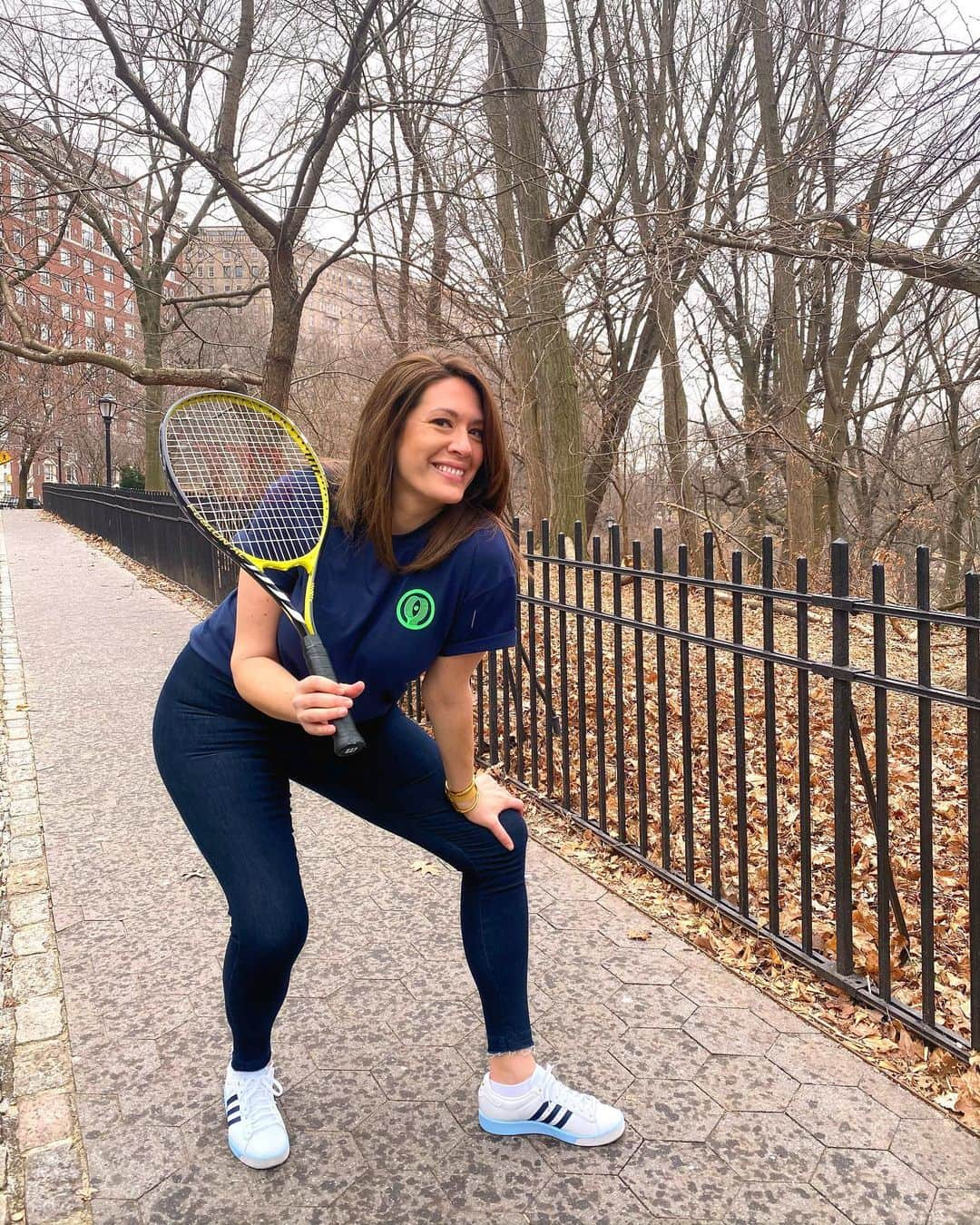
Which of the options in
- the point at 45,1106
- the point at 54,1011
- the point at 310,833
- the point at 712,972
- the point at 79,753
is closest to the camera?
the point at 45,1106

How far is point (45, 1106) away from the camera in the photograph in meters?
2.47

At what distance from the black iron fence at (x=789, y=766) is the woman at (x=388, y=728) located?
4.11ft

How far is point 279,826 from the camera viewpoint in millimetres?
2162

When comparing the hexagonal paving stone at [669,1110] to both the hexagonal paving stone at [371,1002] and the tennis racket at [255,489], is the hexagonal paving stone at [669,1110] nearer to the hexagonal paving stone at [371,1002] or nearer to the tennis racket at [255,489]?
the hexagonal paving stone at [371,1002]

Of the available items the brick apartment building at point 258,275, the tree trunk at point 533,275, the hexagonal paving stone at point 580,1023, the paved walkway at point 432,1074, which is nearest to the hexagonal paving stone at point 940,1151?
the paved walkway at point 432,1074

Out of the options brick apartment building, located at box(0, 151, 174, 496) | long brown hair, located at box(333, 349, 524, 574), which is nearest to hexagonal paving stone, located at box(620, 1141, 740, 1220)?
long brown hair, located at box(333, 349, 524, 574)

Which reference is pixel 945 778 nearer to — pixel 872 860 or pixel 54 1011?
pixel 872 860

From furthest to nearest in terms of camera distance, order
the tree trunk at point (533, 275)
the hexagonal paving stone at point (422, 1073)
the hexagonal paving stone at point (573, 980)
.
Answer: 1. the tree trunk at point (533, 275)
2. the hexagonal paving stone at point (573, 980)
3. the hexagonal paving stone at point (422, 1073)

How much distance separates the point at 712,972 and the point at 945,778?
341 cm

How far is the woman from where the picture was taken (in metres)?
2.10

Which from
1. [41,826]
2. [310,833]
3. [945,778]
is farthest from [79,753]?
[945,778]

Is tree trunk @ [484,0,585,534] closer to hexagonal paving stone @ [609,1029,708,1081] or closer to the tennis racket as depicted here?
the tennis racket

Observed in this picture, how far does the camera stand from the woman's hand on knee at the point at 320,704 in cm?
179

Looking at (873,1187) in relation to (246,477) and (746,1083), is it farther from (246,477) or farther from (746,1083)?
(246,477)
